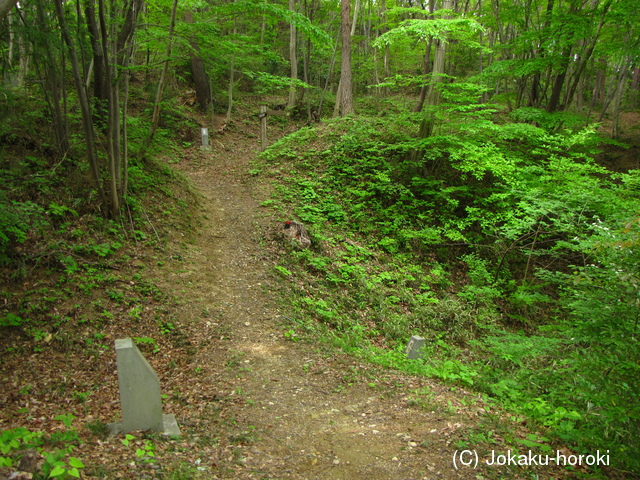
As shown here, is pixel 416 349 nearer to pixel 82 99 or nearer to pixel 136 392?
pixel 136 392

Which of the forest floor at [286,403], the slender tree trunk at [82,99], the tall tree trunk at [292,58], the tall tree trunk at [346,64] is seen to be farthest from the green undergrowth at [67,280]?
the tall tree trunk at [346,64]

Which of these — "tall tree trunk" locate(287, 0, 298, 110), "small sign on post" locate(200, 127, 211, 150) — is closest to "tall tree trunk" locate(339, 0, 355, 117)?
"tall tree trunk" locate(287, 0, 298, 110)

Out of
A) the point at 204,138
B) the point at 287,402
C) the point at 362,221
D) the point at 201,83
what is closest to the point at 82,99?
the point at 287,402

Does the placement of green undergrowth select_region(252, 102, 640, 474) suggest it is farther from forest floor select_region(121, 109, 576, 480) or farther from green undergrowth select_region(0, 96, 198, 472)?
green undergrowth select_region(0, 96, 198, 472)

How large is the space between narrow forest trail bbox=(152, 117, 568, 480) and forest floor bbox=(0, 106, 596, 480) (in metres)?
0.02

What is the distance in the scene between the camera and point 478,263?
34.4 ft

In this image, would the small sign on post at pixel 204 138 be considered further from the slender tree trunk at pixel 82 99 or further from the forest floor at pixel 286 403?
the slender tree trunk at pixel 82 99

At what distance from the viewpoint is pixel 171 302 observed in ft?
21.2

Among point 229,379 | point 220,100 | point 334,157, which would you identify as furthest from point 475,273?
point 220,100

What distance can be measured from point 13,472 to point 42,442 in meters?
0.74

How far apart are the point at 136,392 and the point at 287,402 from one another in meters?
1.94

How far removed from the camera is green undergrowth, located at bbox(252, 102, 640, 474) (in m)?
3.73

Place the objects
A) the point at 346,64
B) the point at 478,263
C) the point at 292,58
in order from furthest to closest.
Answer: the point at 292,58 → the point at 346,64 → the point at 478,263

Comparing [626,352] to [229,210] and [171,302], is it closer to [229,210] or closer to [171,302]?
[171,302]
